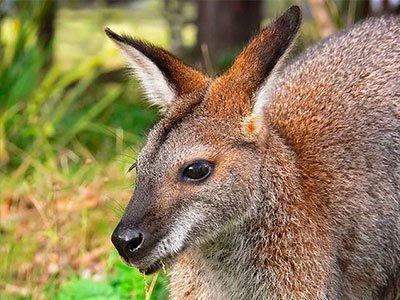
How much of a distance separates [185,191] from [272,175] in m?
0.49

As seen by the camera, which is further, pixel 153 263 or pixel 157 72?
pixel 157 72

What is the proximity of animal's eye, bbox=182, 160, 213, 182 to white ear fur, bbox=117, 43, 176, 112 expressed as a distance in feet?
1.46

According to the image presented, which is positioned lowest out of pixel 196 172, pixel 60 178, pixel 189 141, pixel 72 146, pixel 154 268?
pixel 154 268

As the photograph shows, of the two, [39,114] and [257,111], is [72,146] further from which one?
[257,111]

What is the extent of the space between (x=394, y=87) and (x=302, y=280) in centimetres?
112

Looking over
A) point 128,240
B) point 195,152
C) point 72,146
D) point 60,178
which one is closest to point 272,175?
point 195,152

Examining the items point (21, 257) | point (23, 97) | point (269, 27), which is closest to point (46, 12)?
point (23, 97)

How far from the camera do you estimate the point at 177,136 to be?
13.5 feet

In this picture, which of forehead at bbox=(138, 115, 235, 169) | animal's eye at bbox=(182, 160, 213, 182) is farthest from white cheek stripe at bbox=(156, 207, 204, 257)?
forehead at bbox=(138, 115, 235, 169)

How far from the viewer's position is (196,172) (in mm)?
4012

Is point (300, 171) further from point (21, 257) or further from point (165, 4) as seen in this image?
point (165, 4)

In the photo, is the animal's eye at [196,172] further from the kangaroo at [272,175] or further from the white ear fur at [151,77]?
the white ear fur at [151,77]

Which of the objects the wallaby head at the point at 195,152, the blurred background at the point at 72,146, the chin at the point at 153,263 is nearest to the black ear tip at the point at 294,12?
the wallaby head at the point at 195,152

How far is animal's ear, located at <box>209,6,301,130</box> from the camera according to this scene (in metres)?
4.11
